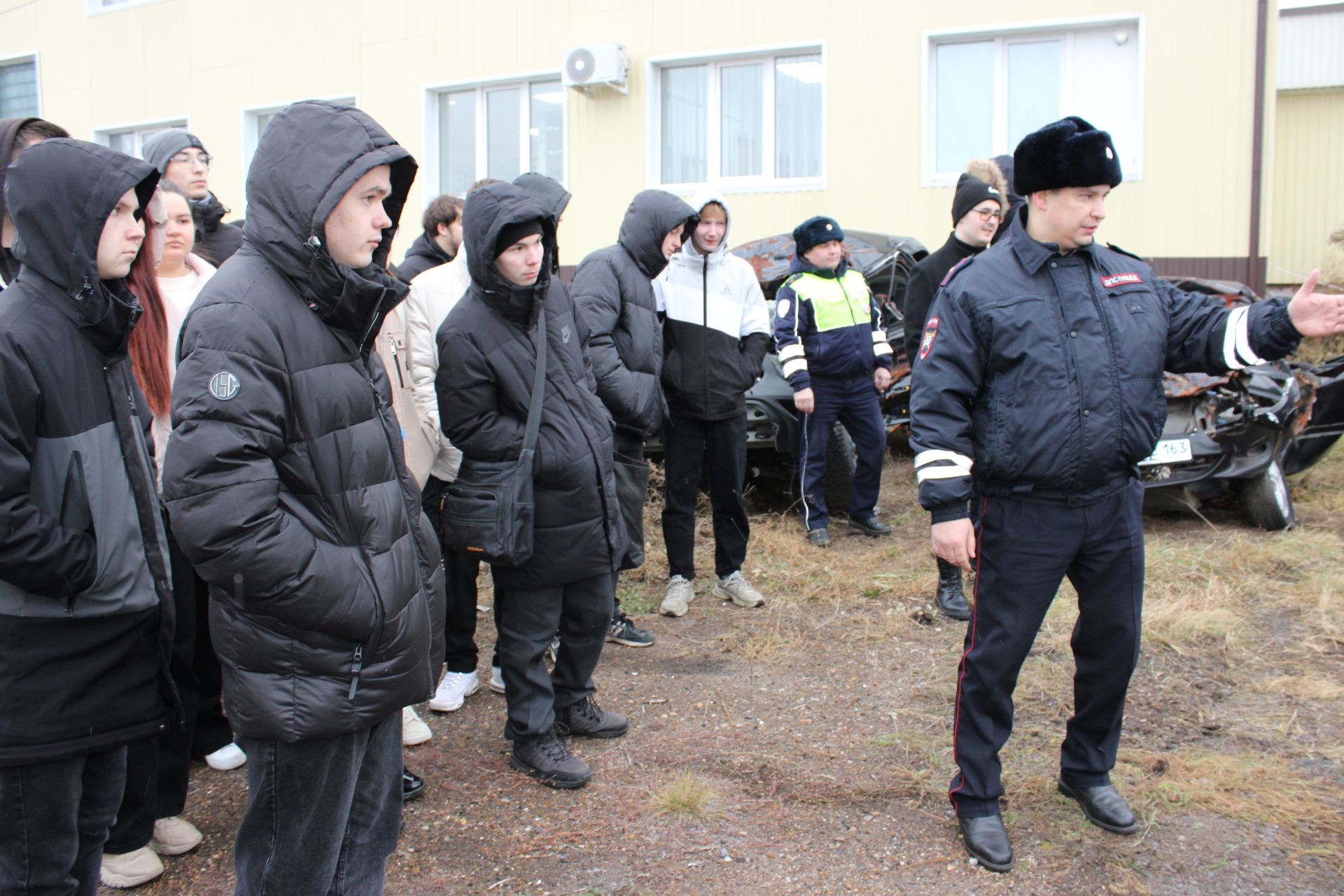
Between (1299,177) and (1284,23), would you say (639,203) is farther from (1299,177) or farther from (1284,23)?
(1284,23)

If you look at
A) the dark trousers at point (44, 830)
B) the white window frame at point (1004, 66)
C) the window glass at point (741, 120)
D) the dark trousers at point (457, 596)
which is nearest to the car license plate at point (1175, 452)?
the dark trousers at point (457, 596)

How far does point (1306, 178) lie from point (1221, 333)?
545 inches

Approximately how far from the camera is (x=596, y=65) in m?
11.9

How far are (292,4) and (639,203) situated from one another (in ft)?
37.9

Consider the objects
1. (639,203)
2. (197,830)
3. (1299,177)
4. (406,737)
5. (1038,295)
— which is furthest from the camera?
(1299,177)

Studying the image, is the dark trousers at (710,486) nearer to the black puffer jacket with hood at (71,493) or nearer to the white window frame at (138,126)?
the black puffer jacket with hood at (71,493)

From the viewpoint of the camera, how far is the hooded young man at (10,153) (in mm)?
2520

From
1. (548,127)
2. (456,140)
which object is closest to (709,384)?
(548,127)

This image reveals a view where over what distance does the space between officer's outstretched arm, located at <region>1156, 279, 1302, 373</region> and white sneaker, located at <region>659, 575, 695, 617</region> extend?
2.85 meters

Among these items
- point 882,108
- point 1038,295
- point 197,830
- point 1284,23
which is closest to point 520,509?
point 197,830

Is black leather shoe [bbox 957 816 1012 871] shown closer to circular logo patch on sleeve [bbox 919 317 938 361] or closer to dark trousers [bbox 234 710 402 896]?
circular logo patch on sleeve [bbox 919 317 938 361]

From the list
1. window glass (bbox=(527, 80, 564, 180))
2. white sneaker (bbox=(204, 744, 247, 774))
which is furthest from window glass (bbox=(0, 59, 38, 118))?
white sneaker (bbox=(204, 744, 247, 774))

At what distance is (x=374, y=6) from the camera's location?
13516mm

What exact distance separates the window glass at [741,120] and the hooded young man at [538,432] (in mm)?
8968
